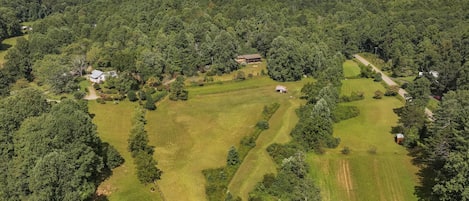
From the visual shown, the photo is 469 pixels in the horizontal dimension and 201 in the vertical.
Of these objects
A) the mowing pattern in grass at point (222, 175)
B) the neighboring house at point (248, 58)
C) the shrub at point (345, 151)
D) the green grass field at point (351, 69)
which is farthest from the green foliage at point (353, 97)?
the neighboring house at point (248, 58)

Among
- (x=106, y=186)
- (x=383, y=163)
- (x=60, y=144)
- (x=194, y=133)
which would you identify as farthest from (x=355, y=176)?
(x=60, y=144)

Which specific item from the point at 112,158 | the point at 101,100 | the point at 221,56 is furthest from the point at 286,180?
the point at 221,56

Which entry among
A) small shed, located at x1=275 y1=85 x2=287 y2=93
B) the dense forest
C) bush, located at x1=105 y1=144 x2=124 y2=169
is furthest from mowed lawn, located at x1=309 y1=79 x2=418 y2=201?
bush, located at x1=105 y1=144 x2=124 y2=169

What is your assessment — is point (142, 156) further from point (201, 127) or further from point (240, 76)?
point (240, 76)

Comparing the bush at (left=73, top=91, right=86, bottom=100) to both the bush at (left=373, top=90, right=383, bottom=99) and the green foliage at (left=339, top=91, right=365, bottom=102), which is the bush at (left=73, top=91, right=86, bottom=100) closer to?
the green foliage at (left=339, top=91, right=365, bottom=102)

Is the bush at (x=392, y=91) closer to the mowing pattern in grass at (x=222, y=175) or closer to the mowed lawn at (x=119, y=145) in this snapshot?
the mowing pattern in grass at (x=222, y=175)

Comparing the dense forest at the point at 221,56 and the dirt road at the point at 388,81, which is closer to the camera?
the dense forest at the point at 221,56

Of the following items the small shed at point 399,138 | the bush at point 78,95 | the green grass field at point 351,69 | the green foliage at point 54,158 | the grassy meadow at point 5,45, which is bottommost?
the grassy meadow at point 5,45
